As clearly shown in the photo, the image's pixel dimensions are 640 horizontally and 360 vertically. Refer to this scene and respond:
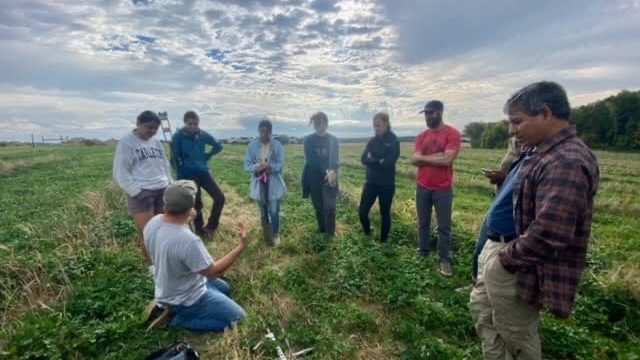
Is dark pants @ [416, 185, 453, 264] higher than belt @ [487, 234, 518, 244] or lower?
lower

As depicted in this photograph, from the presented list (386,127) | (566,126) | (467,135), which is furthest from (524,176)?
(467,135)

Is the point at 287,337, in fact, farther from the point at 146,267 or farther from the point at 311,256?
the point at 146,267

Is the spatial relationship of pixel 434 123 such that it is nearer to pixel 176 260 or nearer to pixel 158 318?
pixel 176 260

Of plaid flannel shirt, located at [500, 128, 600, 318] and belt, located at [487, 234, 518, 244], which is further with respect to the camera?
belt, located at [487, 234, 518, 244]

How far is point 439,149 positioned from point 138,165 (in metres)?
4.39

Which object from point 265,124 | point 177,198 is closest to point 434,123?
point 265,124

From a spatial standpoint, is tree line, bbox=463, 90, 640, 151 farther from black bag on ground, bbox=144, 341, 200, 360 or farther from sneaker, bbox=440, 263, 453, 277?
black bag on ground, bbox=144, 341, 200, 360

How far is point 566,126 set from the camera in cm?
244

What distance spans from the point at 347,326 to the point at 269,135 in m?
3.73

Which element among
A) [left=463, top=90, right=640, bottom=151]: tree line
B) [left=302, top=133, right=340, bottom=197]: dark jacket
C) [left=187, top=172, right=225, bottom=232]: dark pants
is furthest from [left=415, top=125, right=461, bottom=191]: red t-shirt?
[left=463, top=90, right=640, bottom=151]: tree line

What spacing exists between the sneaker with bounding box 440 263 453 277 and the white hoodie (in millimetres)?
4301

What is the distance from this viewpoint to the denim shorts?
5.62m

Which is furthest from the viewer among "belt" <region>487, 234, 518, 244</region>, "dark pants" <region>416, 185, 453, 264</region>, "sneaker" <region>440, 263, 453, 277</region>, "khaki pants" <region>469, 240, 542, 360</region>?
"dark pants" <region>416, 185, 453, 264</region>

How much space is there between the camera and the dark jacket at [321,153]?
6980 millimetres
